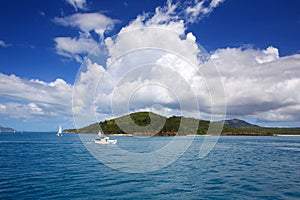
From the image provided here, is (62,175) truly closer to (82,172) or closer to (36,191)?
(82,172)

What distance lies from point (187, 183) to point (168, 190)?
10.9ft

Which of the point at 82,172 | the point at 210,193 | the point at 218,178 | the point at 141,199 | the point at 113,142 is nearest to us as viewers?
the point at 141,199

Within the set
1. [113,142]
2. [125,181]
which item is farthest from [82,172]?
[113,142]

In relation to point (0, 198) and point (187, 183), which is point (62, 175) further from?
point (187, 183)

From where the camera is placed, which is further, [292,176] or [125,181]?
[292,176]

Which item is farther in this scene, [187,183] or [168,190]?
[187,183]

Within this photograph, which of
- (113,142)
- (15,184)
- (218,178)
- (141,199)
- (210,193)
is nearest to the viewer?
(141,199)

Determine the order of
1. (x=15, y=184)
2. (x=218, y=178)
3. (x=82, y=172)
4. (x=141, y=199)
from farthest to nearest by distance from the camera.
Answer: (x=82, y=172) < (x=218, y=178) < (x=15, y=184) < (x=141, y=199)

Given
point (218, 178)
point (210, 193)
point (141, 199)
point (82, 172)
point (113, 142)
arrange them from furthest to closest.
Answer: point (113, 142) < point (82, 172) < point (218, 178) < point (210, 193) < point (141, 199)

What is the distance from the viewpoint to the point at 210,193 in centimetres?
1986

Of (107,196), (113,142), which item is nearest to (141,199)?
(107,196)

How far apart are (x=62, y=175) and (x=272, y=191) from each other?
794 inches

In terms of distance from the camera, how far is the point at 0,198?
18109 mm

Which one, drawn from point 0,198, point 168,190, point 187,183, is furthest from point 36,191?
point 187,183
